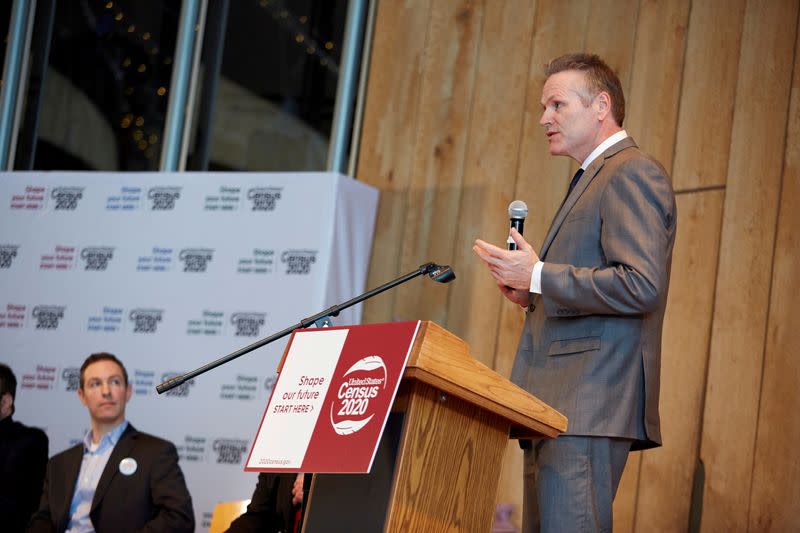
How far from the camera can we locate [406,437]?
212 cm

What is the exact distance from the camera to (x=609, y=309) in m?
2.46

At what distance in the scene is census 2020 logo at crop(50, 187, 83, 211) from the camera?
238 inches

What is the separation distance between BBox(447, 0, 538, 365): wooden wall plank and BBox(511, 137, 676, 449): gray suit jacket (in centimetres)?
242

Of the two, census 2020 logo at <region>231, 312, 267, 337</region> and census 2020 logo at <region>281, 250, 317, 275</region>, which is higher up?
census 2020 logo at <region>281, 250, 317, 275</region>

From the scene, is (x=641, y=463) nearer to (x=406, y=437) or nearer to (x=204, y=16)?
(x=406, y=437)

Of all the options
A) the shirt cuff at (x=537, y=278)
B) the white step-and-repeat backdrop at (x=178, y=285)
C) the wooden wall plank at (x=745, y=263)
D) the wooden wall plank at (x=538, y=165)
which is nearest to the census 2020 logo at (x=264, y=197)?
the white step-and-repeat backdrop at (x=178, y=285)

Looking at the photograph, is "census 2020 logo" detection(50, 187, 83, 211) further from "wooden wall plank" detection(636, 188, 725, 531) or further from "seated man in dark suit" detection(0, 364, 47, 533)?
"wooden wall plank" detection(636, 188, 725, 531)

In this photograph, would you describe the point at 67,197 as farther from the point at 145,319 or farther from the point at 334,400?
the point at 334,400

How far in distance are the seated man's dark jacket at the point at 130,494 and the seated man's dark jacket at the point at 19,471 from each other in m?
0.23

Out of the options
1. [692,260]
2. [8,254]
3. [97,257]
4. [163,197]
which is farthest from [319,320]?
[8,254]

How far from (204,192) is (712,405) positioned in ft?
9.58

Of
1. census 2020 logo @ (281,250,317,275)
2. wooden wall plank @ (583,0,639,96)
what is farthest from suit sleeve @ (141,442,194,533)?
wooden wall plank @ (583,0,639,96)

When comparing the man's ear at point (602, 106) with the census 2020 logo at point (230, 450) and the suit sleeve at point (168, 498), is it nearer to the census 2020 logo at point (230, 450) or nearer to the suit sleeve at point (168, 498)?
the suit sleeve at point (168, 498)

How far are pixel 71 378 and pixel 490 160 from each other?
2.52m
